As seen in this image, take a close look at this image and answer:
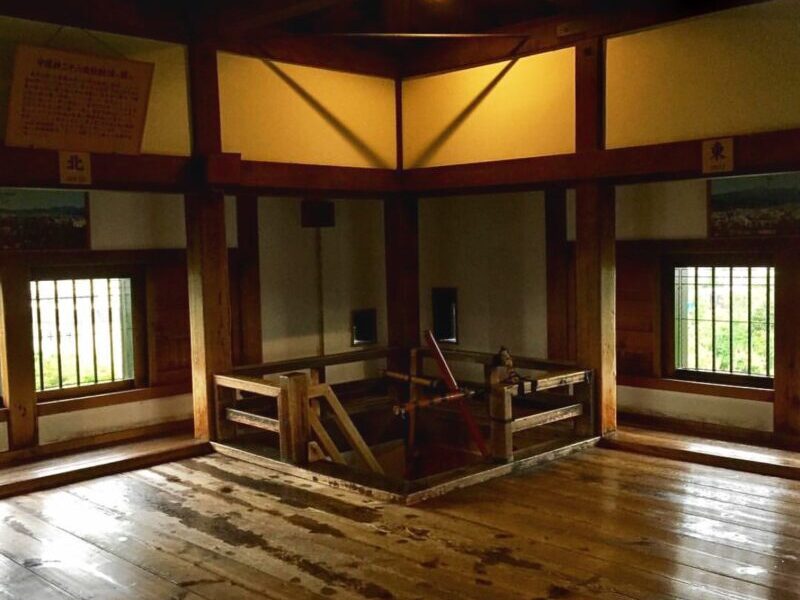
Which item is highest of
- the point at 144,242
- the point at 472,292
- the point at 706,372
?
the point at 144,242

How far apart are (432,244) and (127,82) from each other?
4.51 meters

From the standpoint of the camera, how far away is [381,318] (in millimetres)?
10008

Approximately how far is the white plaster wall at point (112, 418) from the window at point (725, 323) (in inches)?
198

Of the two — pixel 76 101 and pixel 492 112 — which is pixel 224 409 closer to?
pixel 76 101

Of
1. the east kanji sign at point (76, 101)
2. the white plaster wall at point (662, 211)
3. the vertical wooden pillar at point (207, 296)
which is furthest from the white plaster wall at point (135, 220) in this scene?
the white plaster wall at point (662, 211)

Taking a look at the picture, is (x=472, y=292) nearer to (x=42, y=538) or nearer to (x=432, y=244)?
(x=432, y=244)

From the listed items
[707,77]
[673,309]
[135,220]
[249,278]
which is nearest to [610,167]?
[707,77]

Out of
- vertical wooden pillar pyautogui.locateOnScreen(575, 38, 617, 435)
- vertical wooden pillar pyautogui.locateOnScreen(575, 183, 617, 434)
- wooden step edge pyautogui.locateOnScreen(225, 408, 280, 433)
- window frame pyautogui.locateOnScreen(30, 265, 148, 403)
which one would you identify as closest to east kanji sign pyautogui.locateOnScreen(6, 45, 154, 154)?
window frame pyautogui.locateOnScreen(30, 265, 148, 403)

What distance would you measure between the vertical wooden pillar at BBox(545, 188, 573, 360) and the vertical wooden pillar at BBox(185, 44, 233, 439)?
11.6 ft

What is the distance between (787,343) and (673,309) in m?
1.18

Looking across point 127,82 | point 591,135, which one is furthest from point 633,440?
point 127,82

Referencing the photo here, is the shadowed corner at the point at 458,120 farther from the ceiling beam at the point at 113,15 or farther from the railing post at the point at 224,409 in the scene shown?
the railing post at the point at 224,409

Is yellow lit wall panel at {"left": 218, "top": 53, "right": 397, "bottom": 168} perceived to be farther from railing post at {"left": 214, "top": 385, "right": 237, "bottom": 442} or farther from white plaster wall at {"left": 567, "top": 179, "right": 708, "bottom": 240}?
white plaster wall at {"left": 567, "top": 179, "right": 708, "bottom": 240}

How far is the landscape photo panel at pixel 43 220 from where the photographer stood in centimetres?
697
